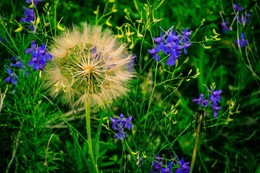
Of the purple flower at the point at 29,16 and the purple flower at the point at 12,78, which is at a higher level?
the purple flower at the point at 29,16

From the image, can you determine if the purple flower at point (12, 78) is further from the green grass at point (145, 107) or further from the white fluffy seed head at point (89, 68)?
the white fluffy seed head at point (89, 68)

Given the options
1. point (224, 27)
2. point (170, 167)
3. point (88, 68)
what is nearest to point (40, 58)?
point (88, 68)

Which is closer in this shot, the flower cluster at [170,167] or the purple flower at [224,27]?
the flower cluster at [170,167]

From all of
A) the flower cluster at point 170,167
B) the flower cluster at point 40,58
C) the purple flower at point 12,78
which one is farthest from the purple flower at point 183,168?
the purple flower at point 12,78

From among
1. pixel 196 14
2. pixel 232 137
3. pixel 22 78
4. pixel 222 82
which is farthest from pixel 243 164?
pixel 22 78

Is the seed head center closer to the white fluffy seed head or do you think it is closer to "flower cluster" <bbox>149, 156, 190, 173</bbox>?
the white fluffy seed head

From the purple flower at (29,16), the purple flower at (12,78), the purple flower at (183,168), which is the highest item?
the purple flower at (29,16)

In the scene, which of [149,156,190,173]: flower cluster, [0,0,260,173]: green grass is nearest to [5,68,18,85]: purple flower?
[0,0,260,173]: green grass

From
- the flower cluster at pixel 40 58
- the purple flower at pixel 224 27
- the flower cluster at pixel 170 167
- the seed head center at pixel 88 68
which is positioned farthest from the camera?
the purple flower at pixel 224 27
